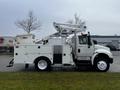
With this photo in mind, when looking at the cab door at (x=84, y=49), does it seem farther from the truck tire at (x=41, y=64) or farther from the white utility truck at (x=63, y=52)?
the truck tire at (x=41, y=64)

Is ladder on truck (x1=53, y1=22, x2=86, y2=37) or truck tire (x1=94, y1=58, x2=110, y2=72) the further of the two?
ladder on truck (x1=53, y1=22, x2=86, y2=37)

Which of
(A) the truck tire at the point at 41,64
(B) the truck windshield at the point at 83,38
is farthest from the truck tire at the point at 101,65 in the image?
(A) the truck tire at the point at 41,64

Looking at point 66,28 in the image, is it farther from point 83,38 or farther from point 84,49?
point 84,49

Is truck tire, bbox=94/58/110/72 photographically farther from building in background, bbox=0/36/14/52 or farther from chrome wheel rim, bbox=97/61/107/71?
building in background, bbox=0/36/14/52

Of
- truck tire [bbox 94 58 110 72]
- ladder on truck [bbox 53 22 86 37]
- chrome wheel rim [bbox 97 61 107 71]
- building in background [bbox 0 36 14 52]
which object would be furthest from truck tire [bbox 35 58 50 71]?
building in background [bbox 0 36 14 52]

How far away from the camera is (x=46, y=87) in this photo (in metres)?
12.1

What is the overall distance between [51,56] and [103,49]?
3505mm

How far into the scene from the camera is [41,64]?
64.9 feet

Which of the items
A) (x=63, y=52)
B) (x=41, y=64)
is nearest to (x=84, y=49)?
(x=63, y=52)

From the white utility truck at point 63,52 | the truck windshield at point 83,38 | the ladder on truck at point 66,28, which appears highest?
the ladder on truck at point 66,28

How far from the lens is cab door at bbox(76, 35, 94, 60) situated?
20156mm

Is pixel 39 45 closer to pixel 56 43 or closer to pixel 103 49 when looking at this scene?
pixel 56 43

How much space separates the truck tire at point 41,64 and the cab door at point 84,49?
2.11 m

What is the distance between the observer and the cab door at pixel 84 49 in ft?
66.1
